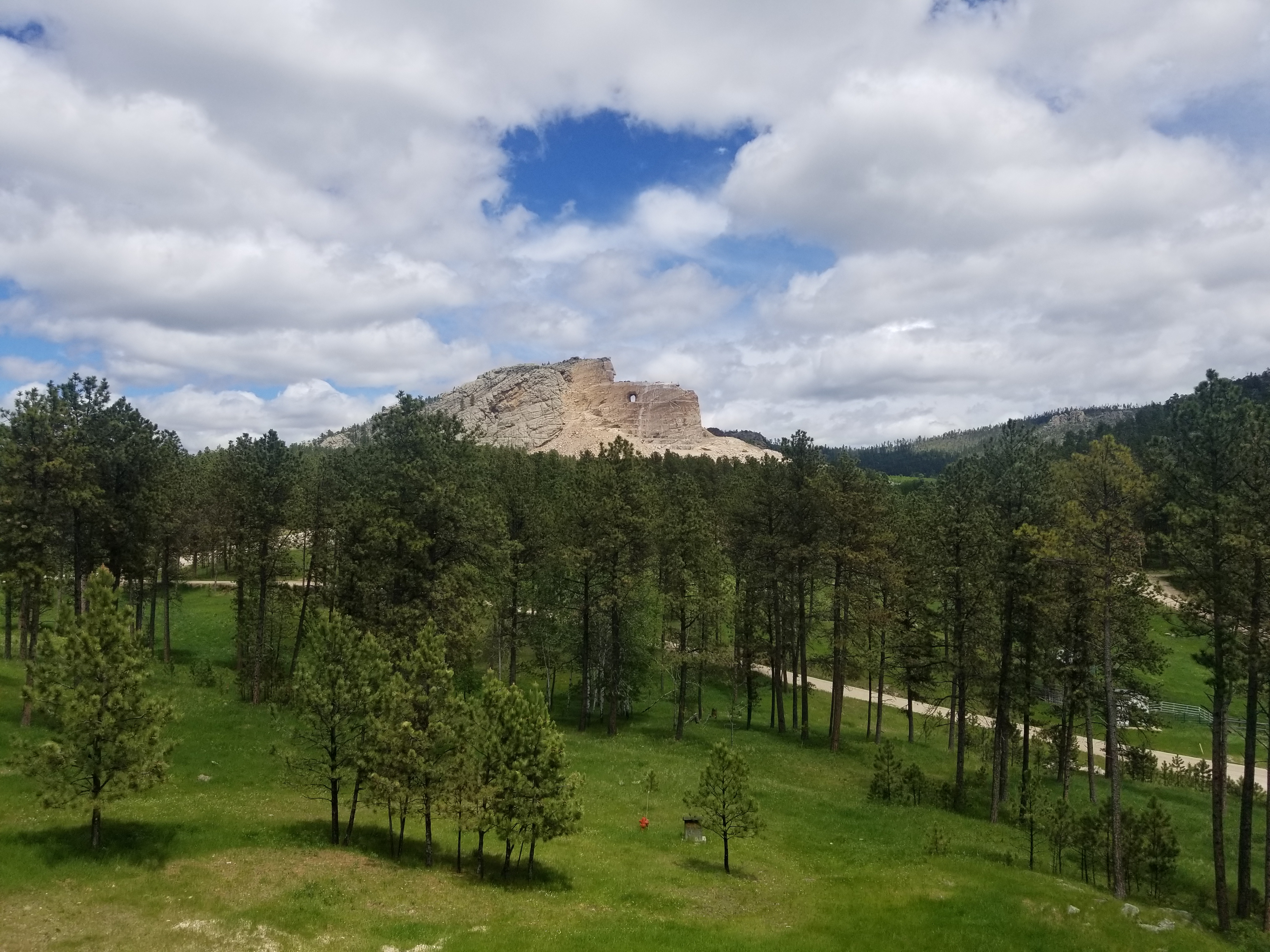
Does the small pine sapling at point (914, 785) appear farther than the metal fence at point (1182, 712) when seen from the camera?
No

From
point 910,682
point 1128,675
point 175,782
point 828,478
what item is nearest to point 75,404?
point 175,782

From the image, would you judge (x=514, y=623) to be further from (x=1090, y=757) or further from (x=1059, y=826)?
(x=1090, y=757)

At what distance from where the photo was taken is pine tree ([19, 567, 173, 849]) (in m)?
18.8

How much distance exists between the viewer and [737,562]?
46.3 metres

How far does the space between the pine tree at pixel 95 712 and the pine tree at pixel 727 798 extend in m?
15.7

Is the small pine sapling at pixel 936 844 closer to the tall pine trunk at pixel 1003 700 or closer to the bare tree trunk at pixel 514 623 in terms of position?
the tall pine trunk at pixel 1003 700

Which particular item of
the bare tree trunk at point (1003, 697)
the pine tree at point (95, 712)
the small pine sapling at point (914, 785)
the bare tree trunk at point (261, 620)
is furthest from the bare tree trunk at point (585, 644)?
the pine tree at point (95, 712)

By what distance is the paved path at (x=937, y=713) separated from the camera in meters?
45.0

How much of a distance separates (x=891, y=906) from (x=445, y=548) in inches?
844

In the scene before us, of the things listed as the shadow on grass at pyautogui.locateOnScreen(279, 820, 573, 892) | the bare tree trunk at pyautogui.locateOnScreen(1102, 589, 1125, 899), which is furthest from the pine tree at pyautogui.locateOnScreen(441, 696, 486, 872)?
the bare tree trunk at pyautogui.locateOnScreen(1102, 589, 1125, 899)

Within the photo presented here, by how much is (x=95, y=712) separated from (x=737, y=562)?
112 ft

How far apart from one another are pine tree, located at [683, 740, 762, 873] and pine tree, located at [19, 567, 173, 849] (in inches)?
618

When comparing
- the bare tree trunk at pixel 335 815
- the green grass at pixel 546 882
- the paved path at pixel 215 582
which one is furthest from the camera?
the paved path at pixel 215 582

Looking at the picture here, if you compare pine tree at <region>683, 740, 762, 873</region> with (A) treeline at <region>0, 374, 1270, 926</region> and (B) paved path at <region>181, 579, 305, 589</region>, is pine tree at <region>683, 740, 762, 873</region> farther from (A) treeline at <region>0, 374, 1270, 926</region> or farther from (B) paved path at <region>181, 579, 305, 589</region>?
(B) paved path at <region>181, 579, 305, 589</region>
